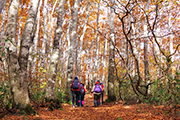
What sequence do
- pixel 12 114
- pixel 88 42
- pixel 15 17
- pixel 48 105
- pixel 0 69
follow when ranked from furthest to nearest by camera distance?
pixel 88 42 → pixel 48 105 → pixel 0 69 → pixel 15 17 → pixel 12 114

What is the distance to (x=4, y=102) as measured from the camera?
5246mm

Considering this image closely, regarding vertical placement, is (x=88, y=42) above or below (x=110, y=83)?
above

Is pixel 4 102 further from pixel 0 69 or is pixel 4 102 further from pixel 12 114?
pixel 0 69

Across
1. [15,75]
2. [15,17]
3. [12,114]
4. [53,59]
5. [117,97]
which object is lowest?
[117,97]

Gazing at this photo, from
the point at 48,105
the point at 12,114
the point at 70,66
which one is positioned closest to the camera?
the point at 12,114

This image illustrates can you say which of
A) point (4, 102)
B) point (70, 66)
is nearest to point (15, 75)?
point (4, 102)

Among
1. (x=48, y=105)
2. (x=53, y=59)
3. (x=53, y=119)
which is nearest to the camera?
(x=53, y=119)

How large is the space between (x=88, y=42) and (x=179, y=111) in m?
28.6

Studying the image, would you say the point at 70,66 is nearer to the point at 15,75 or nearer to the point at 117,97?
the point at 117,97

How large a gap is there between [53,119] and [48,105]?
179 centimetres

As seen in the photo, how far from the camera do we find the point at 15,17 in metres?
5.12

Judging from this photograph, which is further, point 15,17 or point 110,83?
point 110,83

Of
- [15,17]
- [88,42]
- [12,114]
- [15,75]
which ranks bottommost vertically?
[12,114]

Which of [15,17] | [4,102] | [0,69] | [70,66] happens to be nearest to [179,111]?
[4,102]
